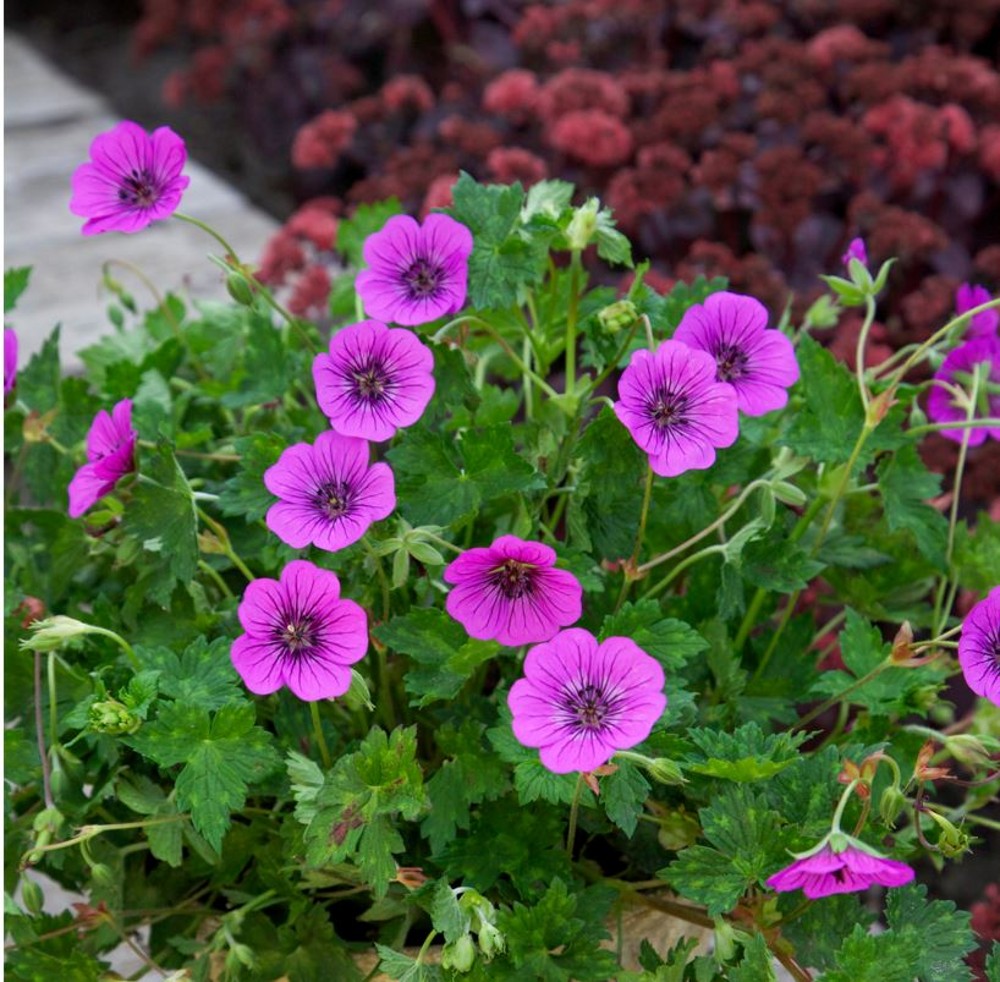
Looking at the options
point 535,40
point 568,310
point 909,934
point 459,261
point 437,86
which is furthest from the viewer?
point 437,86

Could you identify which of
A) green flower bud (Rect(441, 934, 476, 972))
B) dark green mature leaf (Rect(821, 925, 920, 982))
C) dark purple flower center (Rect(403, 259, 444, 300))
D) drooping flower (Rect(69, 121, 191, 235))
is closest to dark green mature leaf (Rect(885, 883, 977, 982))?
dark green mature leaf (Rect(821, 925, 920, 982))

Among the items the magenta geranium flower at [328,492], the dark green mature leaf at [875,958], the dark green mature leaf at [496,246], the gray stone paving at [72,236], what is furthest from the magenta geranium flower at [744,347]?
the gray stone paving at [72,236]

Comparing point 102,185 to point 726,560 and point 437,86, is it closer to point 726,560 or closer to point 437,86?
point 726,560

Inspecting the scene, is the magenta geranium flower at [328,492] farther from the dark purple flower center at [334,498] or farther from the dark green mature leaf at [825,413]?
the dark green mature leaf at [825,413]

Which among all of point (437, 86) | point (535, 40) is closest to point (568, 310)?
point (535, 40)

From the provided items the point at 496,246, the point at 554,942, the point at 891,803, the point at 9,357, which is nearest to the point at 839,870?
the point at 891,803

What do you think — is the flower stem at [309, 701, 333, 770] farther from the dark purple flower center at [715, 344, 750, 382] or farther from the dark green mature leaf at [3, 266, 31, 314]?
the dark green mature leaf at [3, 266, 31, 314]

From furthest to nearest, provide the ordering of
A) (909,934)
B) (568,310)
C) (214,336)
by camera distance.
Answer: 1. (214,336)
2. (568,310)
3. (909,934)
